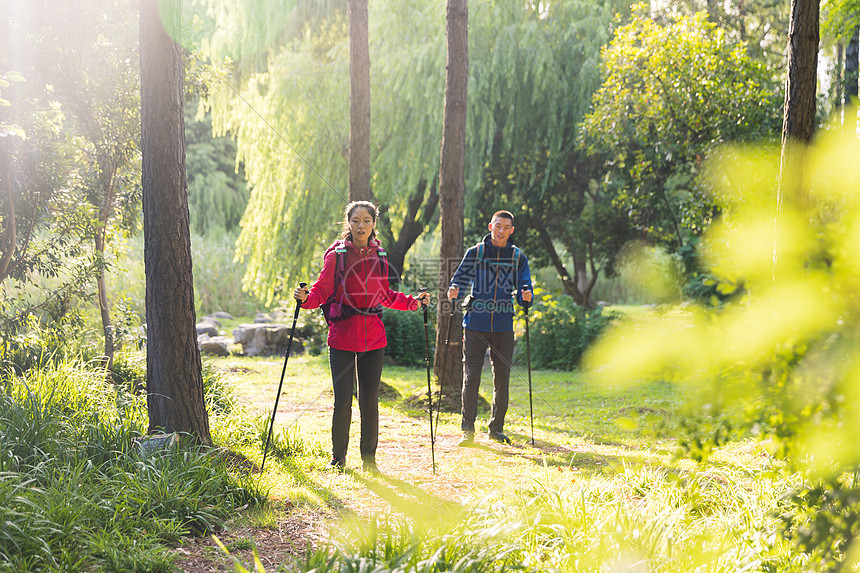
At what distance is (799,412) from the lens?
145 centimetres

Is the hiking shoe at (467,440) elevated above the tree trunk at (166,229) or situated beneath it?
situated beneath

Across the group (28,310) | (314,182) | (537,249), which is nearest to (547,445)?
(28,310)

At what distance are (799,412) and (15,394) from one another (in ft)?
16.3

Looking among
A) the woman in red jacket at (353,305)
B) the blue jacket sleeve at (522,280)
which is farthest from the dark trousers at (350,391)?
the blue jacket sleeve at (522,280)

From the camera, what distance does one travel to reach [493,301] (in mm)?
5598

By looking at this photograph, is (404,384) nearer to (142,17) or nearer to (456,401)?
(456,401)

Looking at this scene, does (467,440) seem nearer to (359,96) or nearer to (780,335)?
(780,335)

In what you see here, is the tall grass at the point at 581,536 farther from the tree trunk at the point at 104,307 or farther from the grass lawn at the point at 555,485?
the tree trunk at the point at 104,307

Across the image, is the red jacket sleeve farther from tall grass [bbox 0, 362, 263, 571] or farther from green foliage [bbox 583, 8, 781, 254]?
green foliage [bbox 583, 8, 781, 254]

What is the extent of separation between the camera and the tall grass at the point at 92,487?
283cm

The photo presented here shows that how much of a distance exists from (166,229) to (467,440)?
10.2ft

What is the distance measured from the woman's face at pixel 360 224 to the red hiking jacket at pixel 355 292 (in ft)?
0.25

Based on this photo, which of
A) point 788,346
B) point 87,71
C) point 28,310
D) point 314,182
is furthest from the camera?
point 314,182

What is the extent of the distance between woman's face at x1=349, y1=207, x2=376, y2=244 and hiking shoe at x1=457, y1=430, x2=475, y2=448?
7.08 ft
